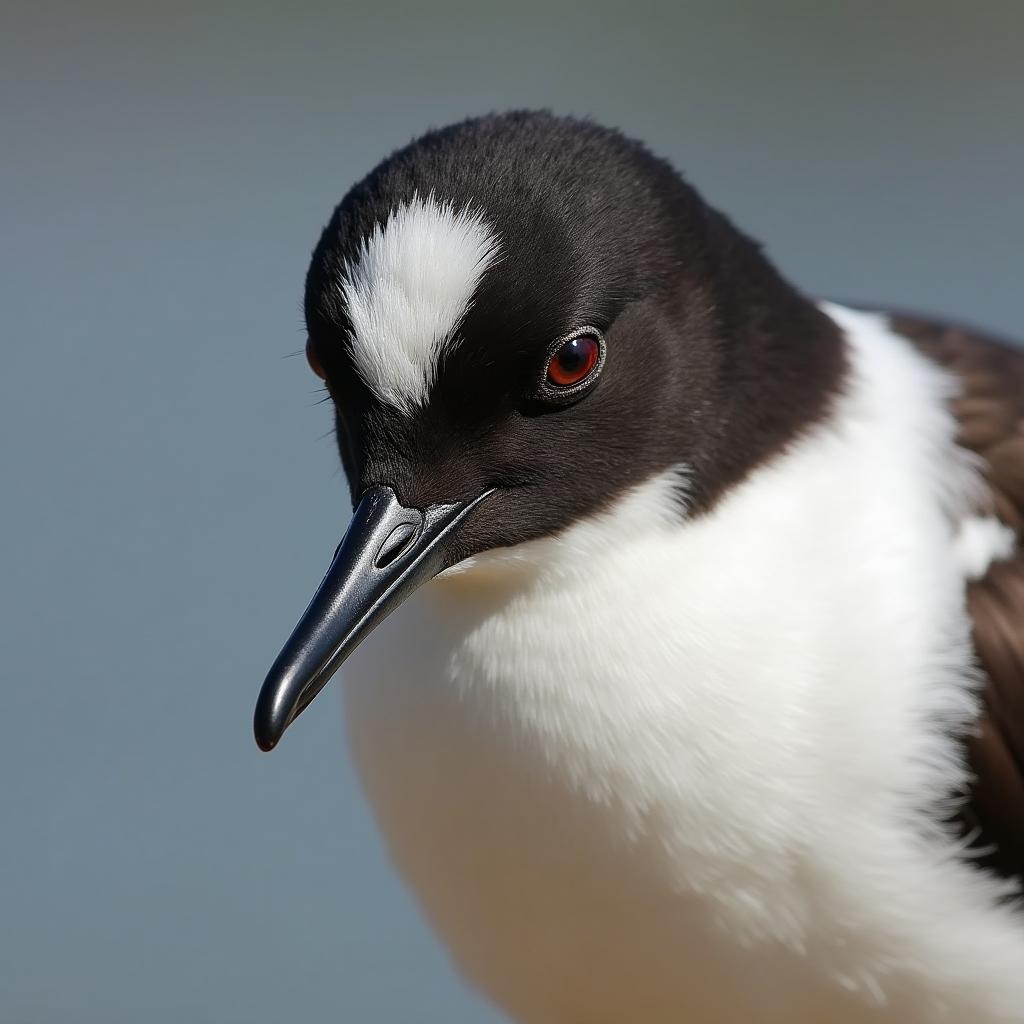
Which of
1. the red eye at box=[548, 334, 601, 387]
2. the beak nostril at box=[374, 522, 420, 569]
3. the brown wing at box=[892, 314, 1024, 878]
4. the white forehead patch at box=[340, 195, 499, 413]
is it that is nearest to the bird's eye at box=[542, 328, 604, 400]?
the red eye at box=[548, 334, 601, 387]

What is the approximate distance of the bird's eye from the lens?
4.06 metres

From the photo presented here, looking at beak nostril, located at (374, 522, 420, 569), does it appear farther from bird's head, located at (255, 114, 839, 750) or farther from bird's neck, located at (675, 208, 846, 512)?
bird's neck, located at (675, 208, 846, 512)

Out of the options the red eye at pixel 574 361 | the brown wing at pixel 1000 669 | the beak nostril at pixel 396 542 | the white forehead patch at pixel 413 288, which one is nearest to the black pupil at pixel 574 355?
the red eye at pixel 574 361

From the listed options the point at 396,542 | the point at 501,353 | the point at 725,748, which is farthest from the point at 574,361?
the point at 725,748

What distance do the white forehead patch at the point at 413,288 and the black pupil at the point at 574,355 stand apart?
0.24m

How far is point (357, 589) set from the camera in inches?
160

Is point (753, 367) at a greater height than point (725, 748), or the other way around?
point (753, 367)

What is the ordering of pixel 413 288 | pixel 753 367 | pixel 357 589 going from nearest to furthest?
pixel 413 288 → pixel 357 589 → pixel 753 367

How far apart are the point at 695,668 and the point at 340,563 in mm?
757

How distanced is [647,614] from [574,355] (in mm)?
563

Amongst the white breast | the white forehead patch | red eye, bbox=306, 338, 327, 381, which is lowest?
the white breast

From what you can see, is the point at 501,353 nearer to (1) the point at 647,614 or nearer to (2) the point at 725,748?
(1) the point at 647,614

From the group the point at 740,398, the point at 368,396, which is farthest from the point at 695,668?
the point at 368,396

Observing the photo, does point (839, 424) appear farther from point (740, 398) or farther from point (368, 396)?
point (368, 396)
